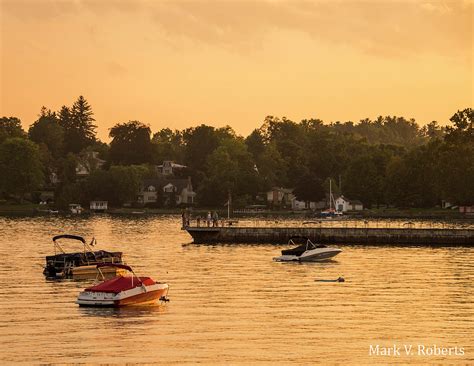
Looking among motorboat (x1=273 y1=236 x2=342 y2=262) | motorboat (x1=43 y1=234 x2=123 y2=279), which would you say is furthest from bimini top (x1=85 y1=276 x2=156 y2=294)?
motorboat (x1=273 y1=236 x2=342 y2=262)

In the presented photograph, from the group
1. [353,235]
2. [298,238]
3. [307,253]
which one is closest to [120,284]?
[307,253]

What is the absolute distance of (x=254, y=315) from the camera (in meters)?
73.6

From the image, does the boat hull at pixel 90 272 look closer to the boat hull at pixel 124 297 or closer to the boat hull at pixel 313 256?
the boat hull at pixel 124 297

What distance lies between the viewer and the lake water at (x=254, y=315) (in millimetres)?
59938

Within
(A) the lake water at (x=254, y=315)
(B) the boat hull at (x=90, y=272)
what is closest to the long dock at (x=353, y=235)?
(A) the lake water at (x=254, y=315)

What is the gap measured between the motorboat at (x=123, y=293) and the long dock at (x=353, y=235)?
61401 millimetres

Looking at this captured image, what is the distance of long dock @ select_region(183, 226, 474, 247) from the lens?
138375 mm

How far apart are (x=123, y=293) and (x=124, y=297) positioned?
0.29 metres

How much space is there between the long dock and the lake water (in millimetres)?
18377

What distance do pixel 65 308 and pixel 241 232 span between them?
68637mm

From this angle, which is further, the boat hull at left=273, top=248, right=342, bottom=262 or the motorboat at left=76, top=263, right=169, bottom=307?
the boat hull at left=273, top=248, right=342, bottom=262

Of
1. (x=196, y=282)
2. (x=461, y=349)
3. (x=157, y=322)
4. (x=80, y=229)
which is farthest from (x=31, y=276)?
(x=80, y=229)

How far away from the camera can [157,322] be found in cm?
7031

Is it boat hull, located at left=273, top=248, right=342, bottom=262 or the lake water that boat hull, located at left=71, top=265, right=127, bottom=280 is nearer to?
the lake water
